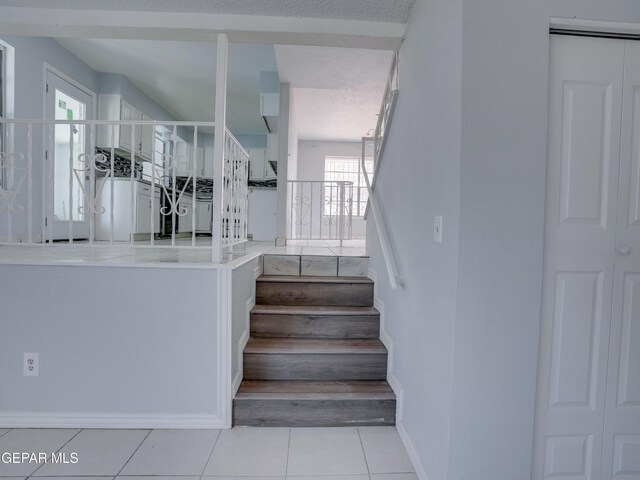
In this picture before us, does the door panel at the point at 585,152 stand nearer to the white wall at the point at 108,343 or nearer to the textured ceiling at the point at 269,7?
the textured ceiling at the point at 269,7

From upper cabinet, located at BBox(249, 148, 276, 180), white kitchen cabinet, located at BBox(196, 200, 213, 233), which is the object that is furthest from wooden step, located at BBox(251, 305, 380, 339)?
white kitchen cabinet, located at BBox(196, 200, 213, 233)

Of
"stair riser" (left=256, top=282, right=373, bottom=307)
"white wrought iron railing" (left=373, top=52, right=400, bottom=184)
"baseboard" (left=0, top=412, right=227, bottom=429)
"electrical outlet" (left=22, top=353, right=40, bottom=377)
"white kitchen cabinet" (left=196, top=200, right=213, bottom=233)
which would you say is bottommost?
"baseboard" (left=0, top=412, right=227, bottom=429)

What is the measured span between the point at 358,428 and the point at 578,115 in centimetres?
184

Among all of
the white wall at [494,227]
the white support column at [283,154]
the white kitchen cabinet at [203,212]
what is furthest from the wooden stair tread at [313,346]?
the white kitchen cabinet at [203,212]

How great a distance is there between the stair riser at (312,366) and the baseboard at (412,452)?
0.36 m

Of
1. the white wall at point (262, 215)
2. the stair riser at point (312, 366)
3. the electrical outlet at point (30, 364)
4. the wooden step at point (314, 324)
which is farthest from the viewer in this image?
the white wall at point (262, 215)

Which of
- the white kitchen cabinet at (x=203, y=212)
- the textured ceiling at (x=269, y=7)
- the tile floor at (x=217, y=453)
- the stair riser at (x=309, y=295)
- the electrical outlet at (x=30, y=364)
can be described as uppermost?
the textured ceiling at (x=269, y=7)

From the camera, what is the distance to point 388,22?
201cm

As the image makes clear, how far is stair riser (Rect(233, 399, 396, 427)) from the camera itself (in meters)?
1.91

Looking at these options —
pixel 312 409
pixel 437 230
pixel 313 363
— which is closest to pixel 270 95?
pixel 313 363

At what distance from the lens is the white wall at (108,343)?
1.85 meters

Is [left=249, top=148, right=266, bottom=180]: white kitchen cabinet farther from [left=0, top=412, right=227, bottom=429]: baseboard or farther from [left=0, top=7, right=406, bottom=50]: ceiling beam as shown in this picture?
[left=0, top=412, right=227, bottom=429]: baseboard

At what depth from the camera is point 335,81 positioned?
13.7 ft

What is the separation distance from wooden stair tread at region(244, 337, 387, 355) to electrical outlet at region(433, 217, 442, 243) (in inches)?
39.3
